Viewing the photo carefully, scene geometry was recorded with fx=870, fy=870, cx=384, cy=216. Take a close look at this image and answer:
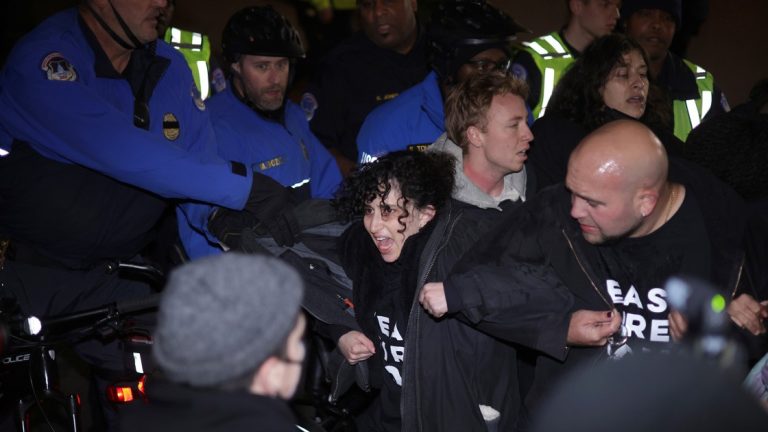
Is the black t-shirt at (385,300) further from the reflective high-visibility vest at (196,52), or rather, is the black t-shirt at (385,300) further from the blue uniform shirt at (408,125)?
the reflective high-visibility vest at (196,52)

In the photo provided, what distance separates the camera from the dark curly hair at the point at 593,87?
459 centimetres

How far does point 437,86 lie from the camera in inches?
202

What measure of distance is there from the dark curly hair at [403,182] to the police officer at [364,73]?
2.11 meters

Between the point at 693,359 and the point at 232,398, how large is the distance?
96cm

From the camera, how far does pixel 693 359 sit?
5.26 ft

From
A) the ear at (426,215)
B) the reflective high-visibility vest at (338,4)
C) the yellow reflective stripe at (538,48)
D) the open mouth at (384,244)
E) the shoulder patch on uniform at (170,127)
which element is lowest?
the reflective high-visibility vest at (338,4)

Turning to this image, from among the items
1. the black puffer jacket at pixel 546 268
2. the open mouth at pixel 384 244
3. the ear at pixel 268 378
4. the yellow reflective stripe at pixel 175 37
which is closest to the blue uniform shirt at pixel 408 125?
the open mouth at pixel 384 244

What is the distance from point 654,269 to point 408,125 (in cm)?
201

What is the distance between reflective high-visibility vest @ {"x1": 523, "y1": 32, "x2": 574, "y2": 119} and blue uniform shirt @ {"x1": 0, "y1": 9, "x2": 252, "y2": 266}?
2.43 meters

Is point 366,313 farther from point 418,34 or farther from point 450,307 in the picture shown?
point 418,34

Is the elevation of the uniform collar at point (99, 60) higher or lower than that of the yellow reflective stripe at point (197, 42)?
higher

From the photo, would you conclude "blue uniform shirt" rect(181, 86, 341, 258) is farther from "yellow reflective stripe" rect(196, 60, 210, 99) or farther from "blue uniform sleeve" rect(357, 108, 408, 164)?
"yellow reflective stripe" rect(196, 60, 210, 99)

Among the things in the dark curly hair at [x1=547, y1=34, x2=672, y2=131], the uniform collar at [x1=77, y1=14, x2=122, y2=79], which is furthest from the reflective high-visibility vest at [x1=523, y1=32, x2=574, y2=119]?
the uniform collar at [x1=77, y1=14, x2=122, y2=79]

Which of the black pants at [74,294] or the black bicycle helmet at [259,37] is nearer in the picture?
the black pants at [74,294]
